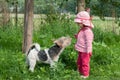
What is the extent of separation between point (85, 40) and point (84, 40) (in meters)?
0.03

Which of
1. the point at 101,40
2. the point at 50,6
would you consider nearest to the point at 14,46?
the point at 101,40

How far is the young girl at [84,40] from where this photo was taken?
852 cm

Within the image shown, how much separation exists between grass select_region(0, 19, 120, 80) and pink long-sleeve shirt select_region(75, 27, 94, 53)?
504 mm

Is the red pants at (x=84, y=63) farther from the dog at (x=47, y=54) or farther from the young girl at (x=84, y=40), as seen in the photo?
the dog at (x=47, y=54)

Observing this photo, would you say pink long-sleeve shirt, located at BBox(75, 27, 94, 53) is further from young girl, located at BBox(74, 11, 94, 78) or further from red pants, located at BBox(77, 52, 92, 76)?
red pants, located at BBox(77, 52, 92, 76)

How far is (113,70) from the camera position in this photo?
9547 mm

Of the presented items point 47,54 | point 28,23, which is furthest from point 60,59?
point 28,23

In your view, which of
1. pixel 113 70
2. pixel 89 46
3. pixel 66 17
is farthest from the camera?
pixel 66 17

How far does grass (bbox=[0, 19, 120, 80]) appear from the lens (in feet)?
26.8

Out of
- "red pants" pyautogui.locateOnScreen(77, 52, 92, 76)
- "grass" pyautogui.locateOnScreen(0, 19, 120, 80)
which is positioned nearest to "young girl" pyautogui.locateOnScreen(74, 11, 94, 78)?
"red pants" pyautogui.locateOnScreen(77, 52, 92, 76)

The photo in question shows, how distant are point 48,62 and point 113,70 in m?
1.81

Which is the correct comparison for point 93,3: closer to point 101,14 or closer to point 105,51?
point 101,14

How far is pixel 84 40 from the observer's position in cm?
858

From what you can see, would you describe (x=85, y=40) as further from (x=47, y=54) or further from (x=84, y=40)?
(x=47, y=54)
